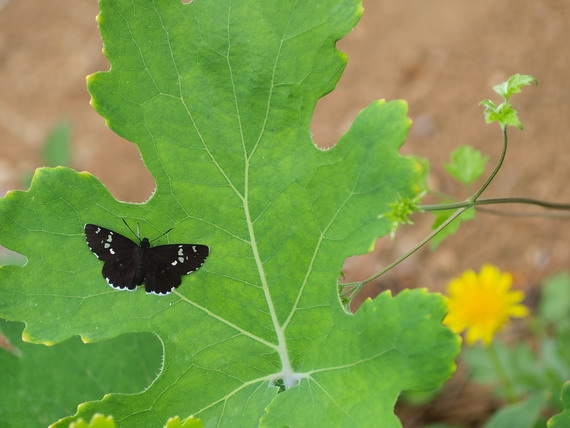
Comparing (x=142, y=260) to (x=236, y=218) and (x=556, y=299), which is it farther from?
(x=556, y=299)

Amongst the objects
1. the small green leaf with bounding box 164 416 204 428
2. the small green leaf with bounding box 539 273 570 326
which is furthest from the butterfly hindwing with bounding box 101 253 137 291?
the small green leaf with bounding box 539 273 570 326

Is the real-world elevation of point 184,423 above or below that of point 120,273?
below

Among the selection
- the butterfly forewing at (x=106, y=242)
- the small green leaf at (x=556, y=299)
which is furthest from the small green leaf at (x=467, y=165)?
the small green leaf at (x=556, y=299)

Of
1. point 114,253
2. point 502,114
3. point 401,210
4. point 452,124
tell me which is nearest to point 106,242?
point 114,253

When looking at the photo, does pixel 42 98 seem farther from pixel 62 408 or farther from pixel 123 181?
pixel 62 408

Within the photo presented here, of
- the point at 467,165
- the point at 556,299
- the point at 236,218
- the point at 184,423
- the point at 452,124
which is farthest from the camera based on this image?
the point at 452,124

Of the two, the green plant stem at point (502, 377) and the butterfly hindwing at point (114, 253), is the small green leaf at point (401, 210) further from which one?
the green plant stem at point (502, 377)

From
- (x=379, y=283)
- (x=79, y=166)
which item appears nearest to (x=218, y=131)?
(x=379, y=283)

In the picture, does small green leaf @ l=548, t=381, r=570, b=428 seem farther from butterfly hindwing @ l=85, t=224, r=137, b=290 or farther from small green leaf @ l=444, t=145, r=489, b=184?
butterfly hindwing @ l=85, t=224, r=137, b=290
